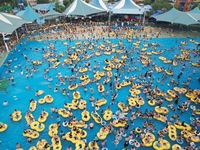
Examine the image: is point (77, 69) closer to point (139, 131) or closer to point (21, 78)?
point (21, 78)

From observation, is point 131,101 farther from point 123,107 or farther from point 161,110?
point 161,110

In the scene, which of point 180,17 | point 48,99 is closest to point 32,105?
point 48,99

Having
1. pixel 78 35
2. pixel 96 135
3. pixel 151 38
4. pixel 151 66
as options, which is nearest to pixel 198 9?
pixel 151 38

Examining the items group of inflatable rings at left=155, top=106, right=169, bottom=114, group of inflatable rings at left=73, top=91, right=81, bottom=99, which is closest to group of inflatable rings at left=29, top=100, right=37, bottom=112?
group of inflatable rings at left=73, top=91, right=81, bottom=99

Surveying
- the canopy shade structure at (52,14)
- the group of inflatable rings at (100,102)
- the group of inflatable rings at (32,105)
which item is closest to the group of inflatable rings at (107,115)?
the group of inflatable rings at (100,102)

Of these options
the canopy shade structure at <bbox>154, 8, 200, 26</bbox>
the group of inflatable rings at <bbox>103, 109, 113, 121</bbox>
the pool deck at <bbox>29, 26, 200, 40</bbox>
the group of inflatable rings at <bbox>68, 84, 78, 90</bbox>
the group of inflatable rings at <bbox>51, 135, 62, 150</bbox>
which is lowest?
the group of inflatable rings at <bbox>51, 135, 62, 150</bbox>

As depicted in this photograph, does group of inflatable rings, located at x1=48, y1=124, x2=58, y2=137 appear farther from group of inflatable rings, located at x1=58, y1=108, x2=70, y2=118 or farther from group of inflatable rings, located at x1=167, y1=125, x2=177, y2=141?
group of inflatable rings, located at x1=167, y1=125, x2=177, y2=141
